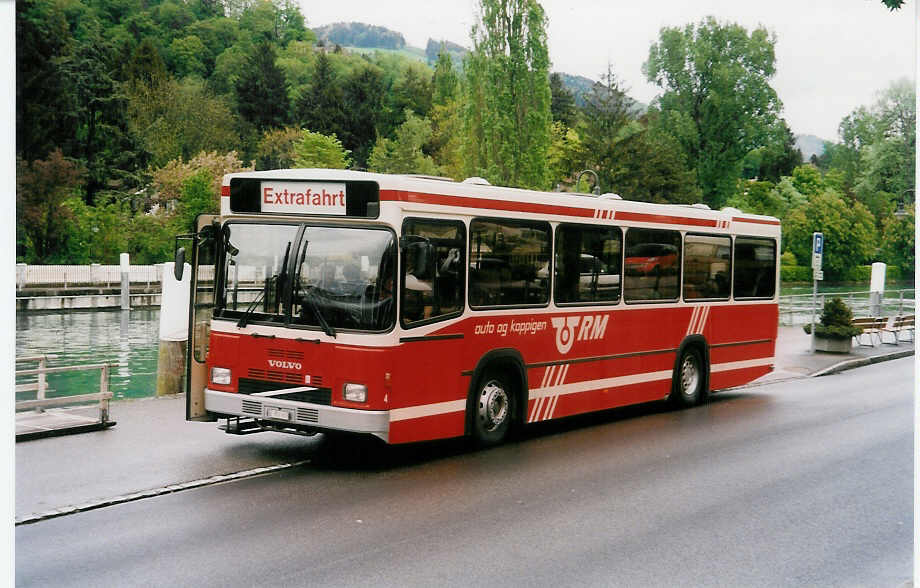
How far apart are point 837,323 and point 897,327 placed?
15.3 feet

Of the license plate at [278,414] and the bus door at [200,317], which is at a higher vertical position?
the bus door at [200,317]

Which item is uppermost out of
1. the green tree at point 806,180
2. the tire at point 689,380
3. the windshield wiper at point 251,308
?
the green tree at point 806,180

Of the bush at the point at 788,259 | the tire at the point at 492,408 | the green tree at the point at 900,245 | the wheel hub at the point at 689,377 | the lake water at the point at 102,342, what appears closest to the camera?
the tire at the point at 492,408

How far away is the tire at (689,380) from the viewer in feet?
50.0

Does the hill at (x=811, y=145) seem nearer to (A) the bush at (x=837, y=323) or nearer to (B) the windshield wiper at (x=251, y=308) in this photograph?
(A) the bush at (x=837, y=323)

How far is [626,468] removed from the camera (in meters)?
10.8

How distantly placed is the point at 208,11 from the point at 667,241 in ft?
305

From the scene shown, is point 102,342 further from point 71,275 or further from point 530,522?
point 530,522

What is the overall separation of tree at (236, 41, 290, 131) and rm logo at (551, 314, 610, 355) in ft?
255

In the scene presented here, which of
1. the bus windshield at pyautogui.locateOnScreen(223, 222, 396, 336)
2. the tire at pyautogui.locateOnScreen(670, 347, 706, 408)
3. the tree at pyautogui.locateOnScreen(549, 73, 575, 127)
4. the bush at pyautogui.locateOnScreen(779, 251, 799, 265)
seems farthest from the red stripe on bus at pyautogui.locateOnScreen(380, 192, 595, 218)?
the tree at pyautogui.locateOnScreen(549, 73, 575, 127)

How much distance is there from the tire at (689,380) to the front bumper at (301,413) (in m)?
6.58

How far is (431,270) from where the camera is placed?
10539 millimetres

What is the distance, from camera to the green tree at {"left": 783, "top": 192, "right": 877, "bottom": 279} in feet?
252

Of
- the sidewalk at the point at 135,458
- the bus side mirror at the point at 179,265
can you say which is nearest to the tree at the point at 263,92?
the sidewalk at the point at 135,458
